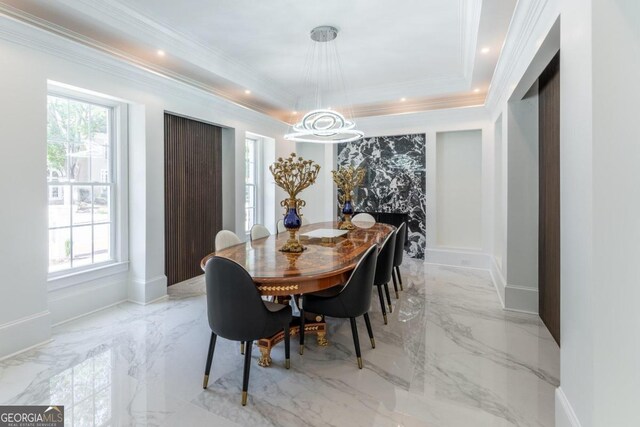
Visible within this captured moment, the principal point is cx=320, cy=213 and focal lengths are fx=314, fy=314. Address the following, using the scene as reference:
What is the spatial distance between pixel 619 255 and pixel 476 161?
4530 millimetres

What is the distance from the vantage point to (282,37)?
3.57 metres

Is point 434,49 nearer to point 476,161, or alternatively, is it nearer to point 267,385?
point 476,161

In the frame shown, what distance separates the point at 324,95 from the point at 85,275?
4501 mm

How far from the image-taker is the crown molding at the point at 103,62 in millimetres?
2494

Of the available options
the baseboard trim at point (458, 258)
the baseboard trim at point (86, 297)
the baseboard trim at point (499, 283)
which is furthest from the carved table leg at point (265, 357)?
the baseboard trim at point (458, 258)

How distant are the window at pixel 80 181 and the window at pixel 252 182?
7.95 ft

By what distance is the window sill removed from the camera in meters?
3.01

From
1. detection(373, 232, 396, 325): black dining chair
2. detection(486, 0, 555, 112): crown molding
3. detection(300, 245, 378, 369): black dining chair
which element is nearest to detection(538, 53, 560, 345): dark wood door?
detection(486, 0, 555, 112): crown molding

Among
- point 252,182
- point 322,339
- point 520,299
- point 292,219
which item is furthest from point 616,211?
point 252,182

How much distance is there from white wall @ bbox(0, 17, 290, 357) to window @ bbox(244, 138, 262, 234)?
158 cm

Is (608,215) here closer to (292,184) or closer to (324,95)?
(292,184)

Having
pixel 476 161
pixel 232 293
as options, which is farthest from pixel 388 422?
pixel 476 161

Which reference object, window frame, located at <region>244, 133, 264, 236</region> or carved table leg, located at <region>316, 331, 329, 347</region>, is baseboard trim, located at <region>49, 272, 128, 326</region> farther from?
window frame, located at <region>244, 133, 264, 236</region>

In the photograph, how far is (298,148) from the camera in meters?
6.80
